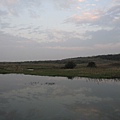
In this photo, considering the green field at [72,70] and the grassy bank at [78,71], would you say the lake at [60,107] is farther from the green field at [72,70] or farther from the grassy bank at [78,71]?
the green field at [72,70]

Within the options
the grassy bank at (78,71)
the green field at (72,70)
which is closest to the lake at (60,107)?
the grassy bank at (78,71)

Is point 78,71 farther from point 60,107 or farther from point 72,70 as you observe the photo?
point 60,107

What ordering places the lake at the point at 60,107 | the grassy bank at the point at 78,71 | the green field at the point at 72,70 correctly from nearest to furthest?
the lake at the point at 60,107, the grassy bank at the point at 78,71, the green field at the point at 72,70

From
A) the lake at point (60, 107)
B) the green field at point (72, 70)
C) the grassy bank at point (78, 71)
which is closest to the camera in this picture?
the lake at point (60, 107)

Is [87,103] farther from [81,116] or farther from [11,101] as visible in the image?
[11,101]

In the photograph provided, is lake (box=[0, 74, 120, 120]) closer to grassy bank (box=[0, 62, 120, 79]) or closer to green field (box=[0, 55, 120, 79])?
Answer: grassy bank (box=[0, 62, 120, 79])

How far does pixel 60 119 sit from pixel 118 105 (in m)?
6.22

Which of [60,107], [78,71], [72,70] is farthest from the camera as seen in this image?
[72,70]

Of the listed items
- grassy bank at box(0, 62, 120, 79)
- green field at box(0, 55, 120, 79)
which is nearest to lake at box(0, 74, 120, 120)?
grassy bank at box(0, 62, 120, 79)

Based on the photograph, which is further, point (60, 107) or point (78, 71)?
point (78, 71)

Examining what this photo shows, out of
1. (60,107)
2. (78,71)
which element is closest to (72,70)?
(78,71)

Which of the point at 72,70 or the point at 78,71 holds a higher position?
the point at 72,70

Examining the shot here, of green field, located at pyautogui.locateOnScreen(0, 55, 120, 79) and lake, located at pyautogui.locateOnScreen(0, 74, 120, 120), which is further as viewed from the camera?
green field, located at pyautogui.locateOnScreen(0, 55, 120, 79)

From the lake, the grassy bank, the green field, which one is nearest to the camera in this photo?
the lake
